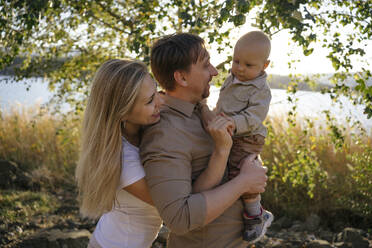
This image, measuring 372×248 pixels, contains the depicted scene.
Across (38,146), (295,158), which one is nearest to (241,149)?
(295,158)

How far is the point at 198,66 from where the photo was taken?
210 cm

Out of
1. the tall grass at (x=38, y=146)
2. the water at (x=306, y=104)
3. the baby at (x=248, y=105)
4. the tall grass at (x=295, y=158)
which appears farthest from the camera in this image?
the tall grass at (x=38, y=146)

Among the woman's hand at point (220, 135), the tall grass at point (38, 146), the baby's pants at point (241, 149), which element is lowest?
the tall grass at point (38, 146)

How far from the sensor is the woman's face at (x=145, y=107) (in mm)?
1904

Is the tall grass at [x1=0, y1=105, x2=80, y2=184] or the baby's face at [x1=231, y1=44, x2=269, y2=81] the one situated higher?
the baby's face at [x1=231, y1=44, x2=269, y2=81]

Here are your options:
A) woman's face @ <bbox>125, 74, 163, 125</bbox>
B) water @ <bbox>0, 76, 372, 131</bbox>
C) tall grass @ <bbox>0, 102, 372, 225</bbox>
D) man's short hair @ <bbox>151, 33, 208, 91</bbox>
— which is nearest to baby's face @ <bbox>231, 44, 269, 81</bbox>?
man's short hair @ <bbox>151, 33, 208, 91</bbox>

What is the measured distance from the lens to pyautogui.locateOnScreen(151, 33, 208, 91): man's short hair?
81.2 inches

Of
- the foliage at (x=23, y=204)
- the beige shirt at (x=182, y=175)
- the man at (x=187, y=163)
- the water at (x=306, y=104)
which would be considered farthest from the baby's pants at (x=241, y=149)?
the foliage at (x=23, y=204)

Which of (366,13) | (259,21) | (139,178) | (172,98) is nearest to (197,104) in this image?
(172,98)

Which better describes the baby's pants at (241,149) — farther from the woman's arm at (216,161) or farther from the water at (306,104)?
the water at (306,104)

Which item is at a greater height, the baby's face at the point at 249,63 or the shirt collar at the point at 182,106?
the baby's face at the point at 249,63

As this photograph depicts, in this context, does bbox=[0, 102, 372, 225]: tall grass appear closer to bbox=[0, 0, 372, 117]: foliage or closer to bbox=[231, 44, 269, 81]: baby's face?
bbox=[0, 0, 372, 117]: foliage

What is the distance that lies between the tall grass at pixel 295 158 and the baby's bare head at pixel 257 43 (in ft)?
6.12

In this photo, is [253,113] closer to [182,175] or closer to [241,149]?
[241,149]
